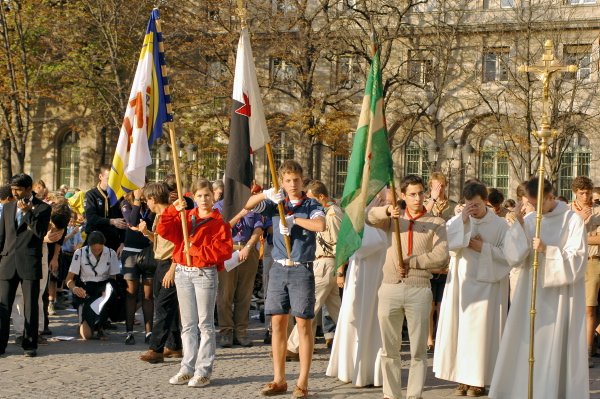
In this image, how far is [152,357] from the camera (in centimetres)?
1100

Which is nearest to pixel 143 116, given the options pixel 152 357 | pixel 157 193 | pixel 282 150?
pixel 157 193

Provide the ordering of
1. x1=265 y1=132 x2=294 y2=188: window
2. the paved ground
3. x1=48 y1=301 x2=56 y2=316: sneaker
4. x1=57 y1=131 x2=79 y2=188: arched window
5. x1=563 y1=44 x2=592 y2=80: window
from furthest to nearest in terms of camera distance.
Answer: x1=57 y1=131 x2=79 y2=188: arched window → x1=265 y1=132 x2=294 y2=188: window → x1=563 y1=44 x2=592 y2=80: window → x1=48 y1=301 x2=56 y2=316: sneaker → the paved ground

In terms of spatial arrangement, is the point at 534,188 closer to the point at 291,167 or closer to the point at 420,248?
the point at 420,248

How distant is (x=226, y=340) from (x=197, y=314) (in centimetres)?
281

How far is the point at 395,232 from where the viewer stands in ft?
27.8

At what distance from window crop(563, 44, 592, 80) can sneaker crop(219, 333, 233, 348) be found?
24.9 metres

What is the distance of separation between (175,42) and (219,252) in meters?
27.5

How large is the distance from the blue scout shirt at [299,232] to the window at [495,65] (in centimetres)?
2750

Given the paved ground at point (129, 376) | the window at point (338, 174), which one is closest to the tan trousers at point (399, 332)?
the paved ground at point (129, 376)

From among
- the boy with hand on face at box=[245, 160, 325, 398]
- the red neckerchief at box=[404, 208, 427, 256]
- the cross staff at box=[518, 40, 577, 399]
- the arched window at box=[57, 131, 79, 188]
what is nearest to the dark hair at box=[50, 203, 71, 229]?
the boy with hand on face at box=[245, 160, 325, 398]

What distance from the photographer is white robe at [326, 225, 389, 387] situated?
32.7 feet

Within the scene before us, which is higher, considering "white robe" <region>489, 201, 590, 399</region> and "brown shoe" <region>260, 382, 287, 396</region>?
"white robe" <region>489, 201, 590, 399</region>

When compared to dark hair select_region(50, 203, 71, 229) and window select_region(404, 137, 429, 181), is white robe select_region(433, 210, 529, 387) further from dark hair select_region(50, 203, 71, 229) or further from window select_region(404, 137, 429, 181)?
window select_region(404, 137, 429, 181)

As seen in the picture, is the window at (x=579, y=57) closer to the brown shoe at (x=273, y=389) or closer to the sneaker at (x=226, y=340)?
the sneaker at (x=226, y=340)
